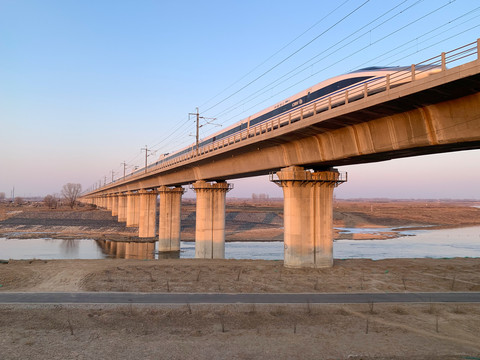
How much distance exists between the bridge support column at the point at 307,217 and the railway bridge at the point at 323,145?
0.07 metres

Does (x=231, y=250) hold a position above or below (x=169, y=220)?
below

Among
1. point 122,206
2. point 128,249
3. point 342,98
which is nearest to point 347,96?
point 342,98

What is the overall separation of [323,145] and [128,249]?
Answer: 4093 cm

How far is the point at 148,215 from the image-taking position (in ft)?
230

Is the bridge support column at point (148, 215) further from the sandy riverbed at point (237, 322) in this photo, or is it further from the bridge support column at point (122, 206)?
the sandy riverbed at point (237, 322)

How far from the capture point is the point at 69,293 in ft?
58.7

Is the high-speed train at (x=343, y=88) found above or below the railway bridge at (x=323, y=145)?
above

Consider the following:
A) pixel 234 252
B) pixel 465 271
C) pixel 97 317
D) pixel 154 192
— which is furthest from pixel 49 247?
pixel 465 271

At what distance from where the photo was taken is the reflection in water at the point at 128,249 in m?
48.9

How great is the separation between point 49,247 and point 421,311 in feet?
182

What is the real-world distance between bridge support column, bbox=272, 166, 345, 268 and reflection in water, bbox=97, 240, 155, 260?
25.8 meters

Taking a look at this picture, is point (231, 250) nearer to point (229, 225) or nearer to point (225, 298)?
point (225, 298)

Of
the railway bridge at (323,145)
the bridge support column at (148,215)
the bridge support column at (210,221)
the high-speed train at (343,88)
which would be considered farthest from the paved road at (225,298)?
the bridge support column at (148,215)

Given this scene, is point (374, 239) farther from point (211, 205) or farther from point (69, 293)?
point (69, 293)
